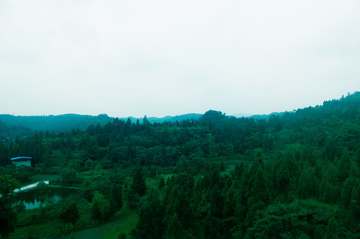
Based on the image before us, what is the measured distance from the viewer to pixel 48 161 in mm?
39469

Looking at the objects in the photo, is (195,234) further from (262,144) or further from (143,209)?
(262,144)

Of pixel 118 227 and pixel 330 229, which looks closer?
pixel 330 229

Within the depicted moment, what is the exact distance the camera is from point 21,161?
38281mm

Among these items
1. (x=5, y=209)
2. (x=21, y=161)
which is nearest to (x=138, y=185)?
(x=5, y=209)

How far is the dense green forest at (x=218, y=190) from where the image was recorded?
934 cm

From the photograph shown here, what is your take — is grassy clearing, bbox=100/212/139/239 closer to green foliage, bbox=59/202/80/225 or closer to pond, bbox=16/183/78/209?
green foliage, bbox=59/202/80/225

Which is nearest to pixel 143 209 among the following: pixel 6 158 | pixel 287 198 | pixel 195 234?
pixel 195 234

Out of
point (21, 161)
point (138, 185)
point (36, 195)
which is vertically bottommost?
point (36, 195)

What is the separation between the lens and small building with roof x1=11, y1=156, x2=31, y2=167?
37.6 metres

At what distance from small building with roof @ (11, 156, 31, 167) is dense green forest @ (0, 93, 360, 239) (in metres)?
1.56

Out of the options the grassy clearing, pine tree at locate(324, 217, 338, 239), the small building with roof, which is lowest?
the grassy clearing

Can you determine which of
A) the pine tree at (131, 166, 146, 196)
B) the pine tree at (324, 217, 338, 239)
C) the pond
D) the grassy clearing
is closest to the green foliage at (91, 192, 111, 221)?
the grassy clearing

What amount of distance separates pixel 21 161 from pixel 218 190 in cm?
3693

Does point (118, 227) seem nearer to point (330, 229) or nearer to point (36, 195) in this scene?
point (330, 229)
